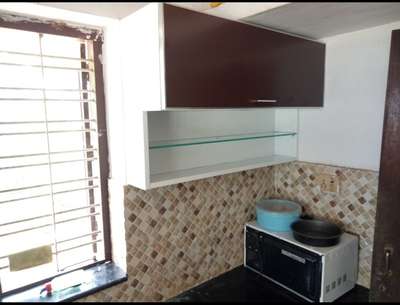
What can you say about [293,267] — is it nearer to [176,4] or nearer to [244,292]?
[244,292]

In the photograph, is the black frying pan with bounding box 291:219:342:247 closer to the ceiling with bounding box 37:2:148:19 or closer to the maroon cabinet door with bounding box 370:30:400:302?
the maroon cabinet door with bounding box 370:30:400:302

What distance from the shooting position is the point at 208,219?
162 cm

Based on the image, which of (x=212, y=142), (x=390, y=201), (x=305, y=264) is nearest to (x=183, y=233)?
(x=212, y=142)

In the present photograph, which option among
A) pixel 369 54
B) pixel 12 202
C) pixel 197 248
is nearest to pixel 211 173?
pixel 197 248

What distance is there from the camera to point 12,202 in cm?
120

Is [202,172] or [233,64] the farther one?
[202,172]

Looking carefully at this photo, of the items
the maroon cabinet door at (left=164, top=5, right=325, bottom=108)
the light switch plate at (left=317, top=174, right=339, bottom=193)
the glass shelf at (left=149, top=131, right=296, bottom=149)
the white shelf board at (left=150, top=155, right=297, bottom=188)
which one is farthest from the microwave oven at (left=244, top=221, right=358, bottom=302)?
the maroon cabinet door at (left=164, top=5, right=325, bottom=108)

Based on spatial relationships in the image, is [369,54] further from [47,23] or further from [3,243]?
[3,243]

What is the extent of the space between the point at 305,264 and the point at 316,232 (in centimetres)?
25

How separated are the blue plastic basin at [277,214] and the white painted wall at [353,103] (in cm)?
32

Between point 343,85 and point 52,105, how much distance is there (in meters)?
1.47

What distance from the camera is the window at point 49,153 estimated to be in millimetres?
1171

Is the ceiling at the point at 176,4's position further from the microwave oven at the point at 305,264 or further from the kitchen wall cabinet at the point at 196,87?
the microwave oven at the point at 305,264

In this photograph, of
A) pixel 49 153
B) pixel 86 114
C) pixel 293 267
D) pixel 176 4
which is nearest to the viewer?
pixel 176 4
